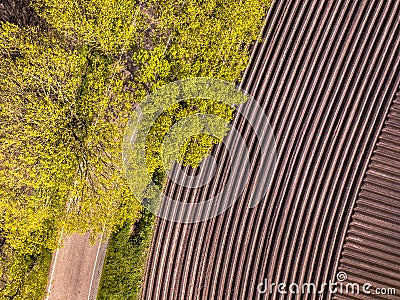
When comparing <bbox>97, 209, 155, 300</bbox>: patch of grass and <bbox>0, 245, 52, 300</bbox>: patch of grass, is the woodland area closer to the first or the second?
<bbox>0, 245, 52, 300</bbox>: patch of grass

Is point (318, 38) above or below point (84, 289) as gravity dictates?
above

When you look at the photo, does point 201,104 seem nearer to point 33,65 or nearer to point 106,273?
point 33,65

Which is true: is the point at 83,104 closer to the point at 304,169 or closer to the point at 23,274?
the point at 23,274

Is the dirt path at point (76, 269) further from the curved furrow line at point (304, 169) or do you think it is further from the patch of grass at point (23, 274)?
the curved furrow line at point (304, 169)

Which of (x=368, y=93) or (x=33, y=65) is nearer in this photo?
(x=33, y=65)

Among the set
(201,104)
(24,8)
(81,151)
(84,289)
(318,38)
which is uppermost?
(318,38)

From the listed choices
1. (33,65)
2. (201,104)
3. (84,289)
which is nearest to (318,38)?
(201,104)

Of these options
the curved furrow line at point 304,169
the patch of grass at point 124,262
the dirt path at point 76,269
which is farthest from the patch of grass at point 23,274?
the curved furrow line at point 304,169
